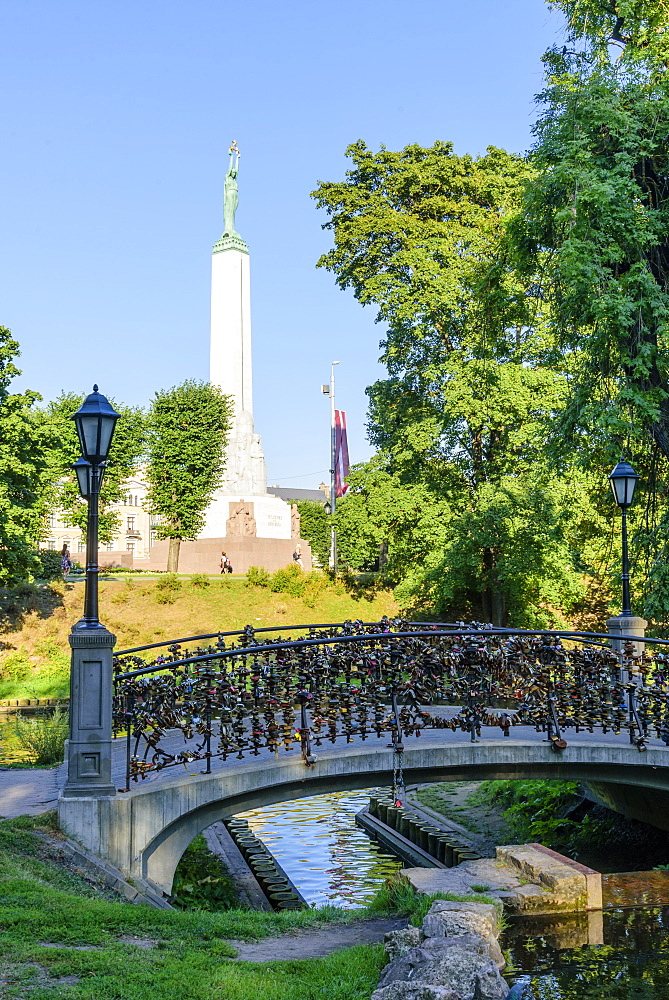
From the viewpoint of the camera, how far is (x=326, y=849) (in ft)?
45.9

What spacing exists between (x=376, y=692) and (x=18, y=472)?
2266 centimetres

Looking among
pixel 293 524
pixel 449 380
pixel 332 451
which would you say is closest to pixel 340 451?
pixel 332 451

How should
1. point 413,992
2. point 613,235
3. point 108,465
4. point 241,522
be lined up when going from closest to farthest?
point 413,992, point 613,235, point 108,465, point 241,522

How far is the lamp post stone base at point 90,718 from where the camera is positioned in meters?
8.77

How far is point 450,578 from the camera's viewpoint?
29109mm

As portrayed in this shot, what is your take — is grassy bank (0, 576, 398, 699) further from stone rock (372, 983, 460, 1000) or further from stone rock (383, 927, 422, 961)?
stone rock (372, 983, 460, 1000)

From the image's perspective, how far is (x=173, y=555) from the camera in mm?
47875

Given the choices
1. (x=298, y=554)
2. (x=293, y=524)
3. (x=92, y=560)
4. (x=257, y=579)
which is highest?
(x=293, y=524)

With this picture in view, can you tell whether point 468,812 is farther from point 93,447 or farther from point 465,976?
point 465,976

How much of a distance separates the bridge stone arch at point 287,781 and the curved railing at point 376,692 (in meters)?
0.22

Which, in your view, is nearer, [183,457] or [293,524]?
[183,457]

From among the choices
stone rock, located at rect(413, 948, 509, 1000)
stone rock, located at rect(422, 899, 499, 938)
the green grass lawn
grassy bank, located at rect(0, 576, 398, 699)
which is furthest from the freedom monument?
stone rock, located at rect(413, 948, 509, 1000)

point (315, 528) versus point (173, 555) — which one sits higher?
point (315, 528)

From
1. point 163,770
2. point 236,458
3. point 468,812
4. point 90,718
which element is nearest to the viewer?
point 90,718
